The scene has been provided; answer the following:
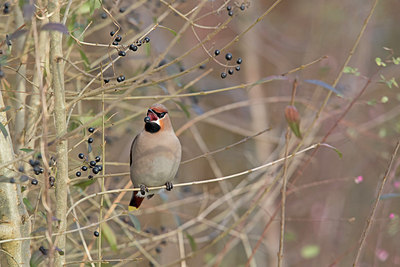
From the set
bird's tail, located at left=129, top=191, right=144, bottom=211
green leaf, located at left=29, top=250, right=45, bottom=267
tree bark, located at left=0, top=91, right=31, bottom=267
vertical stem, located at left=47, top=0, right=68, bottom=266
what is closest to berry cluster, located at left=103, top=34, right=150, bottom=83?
vertical stem, located at left=47, top=0, right=68, bottom=266

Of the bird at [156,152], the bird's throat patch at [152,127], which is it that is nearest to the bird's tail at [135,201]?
the bird at [156,152]

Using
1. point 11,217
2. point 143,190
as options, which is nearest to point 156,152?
point 143,190

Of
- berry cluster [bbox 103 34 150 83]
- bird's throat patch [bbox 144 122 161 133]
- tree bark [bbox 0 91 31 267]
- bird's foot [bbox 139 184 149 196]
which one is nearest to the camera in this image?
berry cluster [bbox 103 34 150 83]

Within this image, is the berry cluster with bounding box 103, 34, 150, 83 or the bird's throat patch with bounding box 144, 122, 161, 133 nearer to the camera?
the berry cluster with bounding box 103, 34, 150, 83

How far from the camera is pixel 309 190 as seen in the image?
24.6ft

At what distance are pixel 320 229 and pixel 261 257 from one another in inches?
29.7

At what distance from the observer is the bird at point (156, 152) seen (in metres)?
3.54

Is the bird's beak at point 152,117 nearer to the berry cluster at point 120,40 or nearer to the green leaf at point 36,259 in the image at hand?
the berry cluster at point 120,40

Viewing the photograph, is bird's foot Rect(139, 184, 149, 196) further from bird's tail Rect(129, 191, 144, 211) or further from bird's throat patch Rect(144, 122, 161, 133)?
bird's throat patch Rect(144, 122, 161, 133)

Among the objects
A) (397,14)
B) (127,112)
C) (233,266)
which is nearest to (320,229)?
(233,266)

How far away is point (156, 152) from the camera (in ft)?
11.6

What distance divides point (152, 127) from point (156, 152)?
139 mm

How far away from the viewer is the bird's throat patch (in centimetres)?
353

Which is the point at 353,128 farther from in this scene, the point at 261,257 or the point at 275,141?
the point at 261,257
